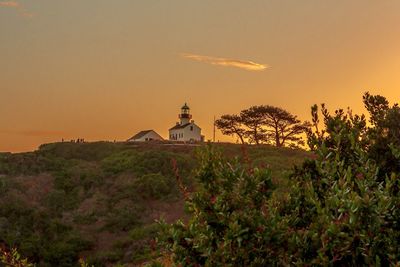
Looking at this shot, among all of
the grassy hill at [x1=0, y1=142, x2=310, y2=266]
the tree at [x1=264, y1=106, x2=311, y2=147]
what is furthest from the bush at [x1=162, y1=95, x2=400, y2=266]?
the tree at [x1=264, y1=106, x2=311, y2=147]

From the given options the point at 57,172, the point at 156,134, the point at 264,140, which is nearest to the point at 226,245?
the point at 57,172

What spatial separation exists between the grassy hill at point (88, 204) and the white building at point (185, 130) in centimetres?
3565

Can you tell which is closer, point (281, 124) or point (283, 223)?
point (283, 223)

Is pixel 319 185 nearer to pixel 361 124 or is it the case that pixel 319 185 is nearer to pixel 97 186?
pixel 361 124

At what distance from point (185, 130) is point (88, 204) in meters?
54.2

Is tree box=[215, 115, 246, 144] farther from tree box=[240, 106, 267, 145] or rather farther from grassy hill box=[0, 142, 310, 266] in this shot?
grassy hill box=[0, 142, 310, 266]

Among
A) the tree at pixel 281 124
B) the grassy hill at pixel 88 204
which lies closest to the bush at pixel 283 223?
the grassy hill at pixel 88 204

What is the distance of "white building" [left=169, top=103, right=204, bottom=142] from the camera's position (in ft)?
304

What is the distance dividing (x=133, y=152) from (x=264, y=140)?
104ft

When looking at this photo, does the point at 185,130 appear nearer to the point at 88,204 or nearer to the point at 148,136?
the point at 148,136

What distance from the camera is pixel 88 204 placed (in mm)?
39500

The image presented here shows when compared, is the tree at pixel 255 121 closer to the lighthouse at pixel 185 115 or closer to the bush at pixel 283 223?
the lighthouse at pixel 185 115

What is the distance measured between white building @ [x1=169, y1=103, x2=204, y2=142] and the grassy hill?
35646 millimetres

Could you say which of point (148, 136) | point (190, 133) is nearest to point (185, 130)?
point (190, 133)
